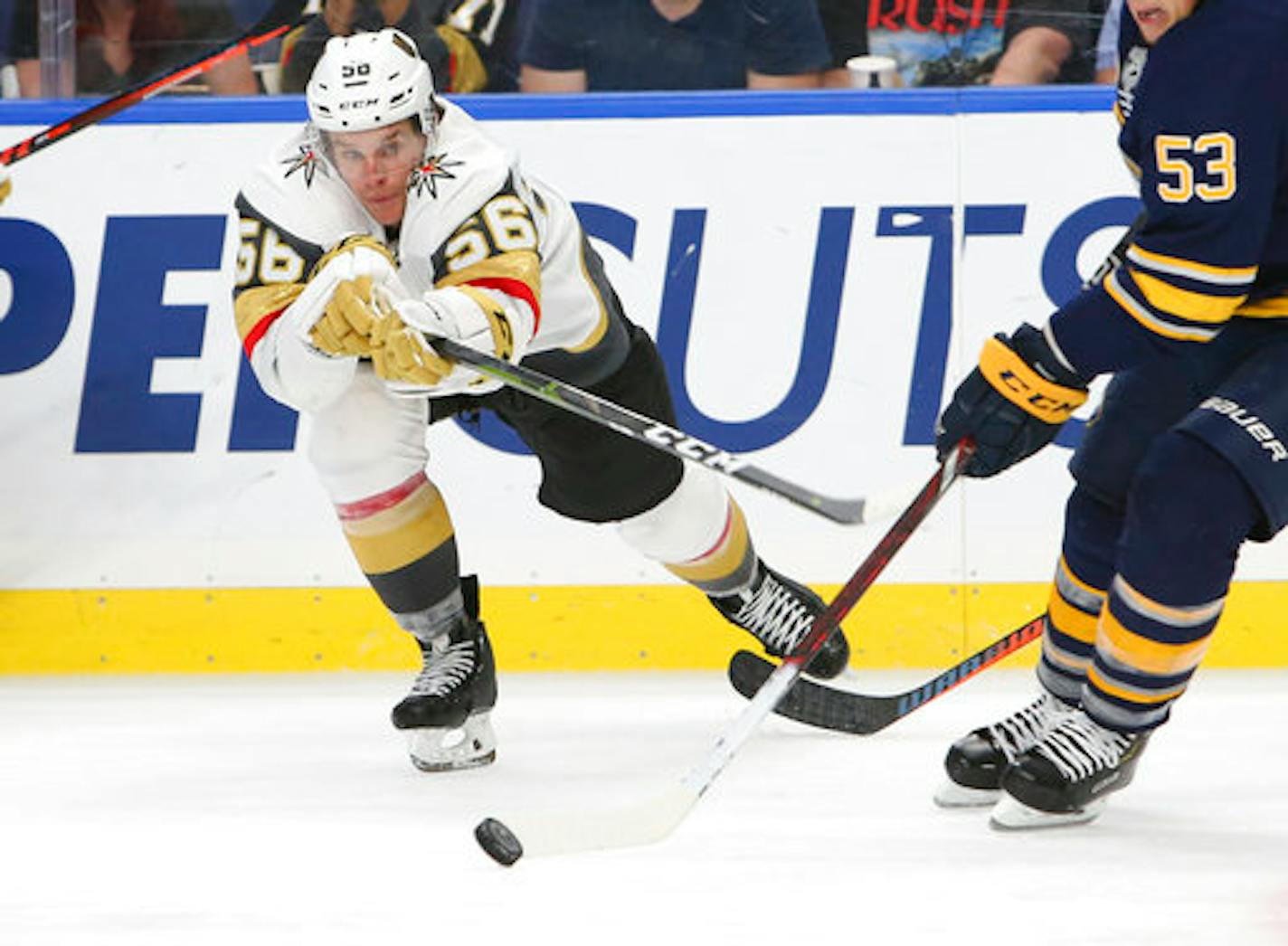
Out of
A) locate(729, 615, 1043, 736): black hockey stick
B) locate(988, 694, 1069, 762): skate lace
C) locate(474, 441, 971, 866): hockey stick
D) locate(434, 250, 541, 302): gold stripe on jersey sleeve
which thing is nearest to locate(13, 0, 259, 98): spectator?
locate(434, 250, 541, 302): gold stripe on jersey sleeve

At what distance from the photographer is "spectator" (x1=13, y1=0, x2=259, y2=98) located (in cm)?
378

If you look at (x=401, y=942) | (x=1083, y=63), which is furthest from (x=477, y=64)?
(x=401, y=942)

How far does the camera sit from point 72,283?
145 inches

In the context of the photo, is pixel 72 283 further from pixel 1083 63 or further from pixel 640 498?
pixel 1083 63

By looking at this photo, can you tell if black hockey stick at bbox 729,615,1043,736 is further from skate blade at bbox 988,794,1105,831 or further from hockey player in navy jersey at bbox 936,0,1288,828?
skate blade at bbox 988,794,1105,831

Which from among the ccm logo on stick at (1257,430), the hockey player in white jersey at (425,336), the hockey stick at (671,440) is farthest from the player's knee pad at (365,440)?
the ccm logo on stick at (1257,430)

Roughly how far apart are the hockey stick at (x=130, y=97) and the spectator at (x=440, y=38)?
7 centimetres

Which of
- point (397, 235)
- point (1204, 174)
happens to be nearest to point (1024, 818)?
point (1204, 174)

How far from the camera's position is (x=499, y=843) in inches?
81.4

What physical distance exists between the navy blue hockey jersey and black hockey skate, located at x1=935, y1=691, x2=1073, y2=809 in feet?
1.66

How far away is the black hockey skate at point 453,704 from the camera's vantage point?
113 inches

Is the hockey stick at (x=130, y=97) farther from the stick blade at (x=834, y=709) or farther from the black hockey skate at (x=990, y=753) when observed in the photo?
the black hockey skate at (x=990, y=753)

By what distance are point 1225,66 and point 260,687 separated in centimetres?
198

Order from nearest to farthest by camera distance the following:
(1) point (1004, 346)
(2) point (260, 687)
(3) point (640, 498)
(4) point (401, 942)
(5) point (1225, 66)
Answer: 1. (4) point (401, 942)
2. (5) point (1225, 66)
3. (1) point (1004, 346)
4. (3) point (640, 498)
5. (2) point (260, 687)
